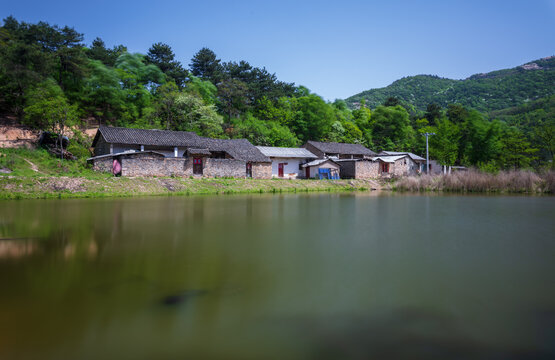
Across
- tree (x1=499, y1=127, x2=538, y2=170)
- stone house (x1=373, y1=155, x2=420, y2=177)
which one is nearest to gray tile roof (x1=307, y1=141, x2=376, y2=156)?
stone house (x1=373, y1=155, x2=420, y2=177)

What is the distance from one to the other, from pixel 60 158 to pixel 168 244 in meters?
28.0

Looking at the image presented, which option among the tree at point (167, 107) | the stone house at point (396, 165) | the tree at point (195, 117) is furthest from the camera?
the stone house at point (396, 165)

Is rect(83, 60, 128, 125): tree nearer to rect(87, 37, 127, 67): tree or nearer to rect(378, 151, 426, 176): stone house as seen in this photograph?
rect(87, 37, 127, 67): tree

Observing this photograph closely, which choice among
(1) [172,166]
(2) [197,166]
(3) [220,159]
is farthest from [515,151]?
(1) [172,166]

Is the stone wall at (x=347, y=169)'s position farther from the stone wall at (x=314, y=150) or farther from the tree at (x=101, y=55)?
the tree at (x=101, y=55)

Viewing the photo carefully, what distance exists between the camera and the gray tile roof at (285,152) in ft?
129

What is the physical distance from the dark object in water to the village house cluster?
25323mm

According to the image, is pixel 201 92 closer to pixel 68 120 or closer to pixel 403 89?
pixel 68 120

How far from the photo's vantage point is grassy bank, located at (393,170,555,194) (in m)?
26.9

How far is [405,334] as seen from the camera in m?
3.68

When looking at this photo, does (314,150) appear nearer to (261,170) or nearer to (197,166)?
(261,170)

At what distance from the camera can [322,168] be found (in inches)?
1540

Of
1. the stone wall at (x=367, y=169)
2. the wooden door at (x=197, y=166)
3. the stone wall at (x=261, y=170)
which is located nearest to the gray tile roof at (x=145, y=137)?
the wooden door at (x=197, y=166)

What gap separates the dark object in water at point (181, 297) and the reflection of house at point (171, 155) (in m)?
25.3
